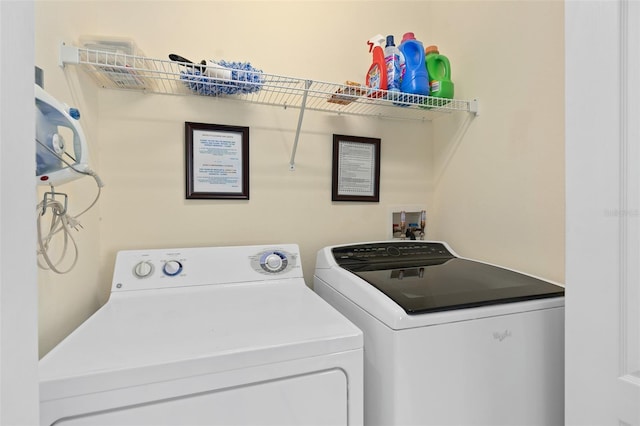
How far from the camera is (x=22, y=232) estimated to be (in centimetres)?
40

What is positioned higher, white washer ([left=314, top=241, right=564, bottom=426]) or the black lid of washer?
the black lid of washer

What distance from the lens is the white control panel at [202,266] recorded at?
124 cm

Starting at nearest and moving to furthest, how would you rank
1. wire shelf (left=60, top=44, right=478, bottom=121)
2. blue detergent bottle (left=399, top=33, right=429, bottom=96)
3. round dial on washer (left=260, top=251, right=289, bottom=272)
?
1. wire shelf (left=60, top=44, right=478, bottom=121)
2. round dial on washer (left=260, top=251, right=289, bottom=272)
3. blue detergent bottle (left=399, top=33, right=429, bottom=96)

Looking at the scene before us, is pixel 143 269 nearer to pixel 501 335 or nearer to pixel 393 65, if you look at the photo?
pixel 501 335

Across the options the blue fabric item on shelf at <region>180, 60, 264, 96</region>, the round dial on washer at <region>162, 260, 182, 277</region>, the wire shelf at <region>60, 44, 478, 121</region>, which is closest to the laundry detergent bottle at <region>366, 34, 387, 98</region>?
the wire shelf at <region>60, 44, 478, 121</region>

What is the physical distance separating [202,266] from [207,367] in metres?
0.67

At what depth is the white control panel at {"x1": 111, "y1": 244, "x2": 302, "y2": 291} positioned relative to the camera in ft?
4.08

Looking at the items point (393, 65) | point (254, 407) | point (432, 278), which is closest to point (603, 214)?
point (432, 278)

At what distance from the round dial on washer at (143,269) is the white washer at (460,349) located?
30.4 inches

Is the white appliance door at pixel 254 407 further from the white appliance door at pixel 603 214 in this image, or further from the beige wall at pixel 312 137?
the white appliance door at pixel 603 214

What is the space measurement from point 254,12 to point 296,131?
24.1 inches

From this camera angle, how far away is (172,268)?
128 cm

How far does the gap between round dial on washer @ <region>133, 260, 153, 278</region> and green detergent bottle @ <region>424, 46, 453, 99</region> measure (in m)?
1.53

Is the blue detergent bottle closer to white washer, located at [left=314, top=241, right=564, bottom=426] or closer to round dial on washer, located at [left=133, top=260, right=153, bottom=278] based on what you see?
white washer, located at [left=314, top=241, right=564, bottom=426]
